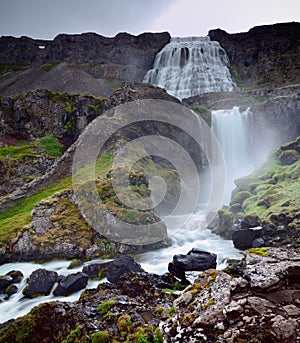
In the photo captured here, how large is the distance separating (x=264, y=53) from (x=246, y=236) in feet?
309

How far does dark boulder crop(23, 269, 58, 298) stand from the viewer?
11383 mm

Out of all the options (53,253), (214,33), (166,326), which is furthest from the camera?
(214,33)

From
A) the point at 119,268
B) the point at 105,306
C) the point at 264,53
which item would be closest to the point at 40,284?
the point at 119,268

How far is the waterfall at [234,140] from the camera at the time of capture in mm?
37781

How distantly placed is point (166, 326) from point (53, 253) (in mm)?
12077

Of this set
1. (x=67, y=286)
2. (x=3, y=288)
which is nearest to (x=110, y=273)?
(x=67, y=286)

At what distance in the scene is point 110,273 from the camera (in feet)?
35.7

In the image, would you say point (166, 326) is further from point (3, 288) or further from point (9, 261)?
point (9, 261)

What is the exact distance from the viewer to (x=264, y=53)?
90.8 meters

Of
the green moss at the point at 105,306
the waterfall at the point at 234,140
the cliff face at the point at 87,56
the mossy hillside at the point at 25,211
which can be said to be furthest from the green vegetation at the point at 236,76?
the green moss at the point at 105,306

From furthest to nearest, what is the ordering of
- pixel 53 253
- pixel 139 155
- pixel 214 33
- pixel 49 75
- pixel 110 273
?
pixel 214 33 < pixel 49 75 < pixel 139 155 < pixel 53 253 < pixel 110 273

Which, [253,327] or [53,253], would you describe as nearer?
[253,327]

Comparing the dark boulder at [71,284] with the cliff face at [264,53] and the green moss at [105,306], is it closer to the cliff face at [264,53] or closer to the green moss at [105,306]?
the green moss at [105,306]

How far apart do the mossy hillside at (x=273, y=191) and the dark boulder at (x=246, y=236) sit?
1.26 meters
